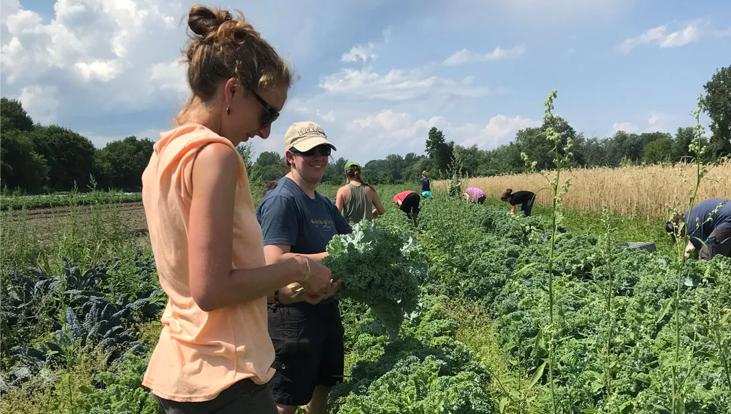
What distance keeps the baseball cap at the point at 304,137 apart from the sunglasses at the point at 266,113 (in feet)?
4.60

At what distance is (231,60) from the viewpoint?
1.66 m

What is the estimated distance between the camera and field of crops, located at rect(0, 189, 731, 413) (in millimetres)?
2924

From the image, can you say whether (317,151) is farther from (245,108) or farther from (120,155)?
(120,155)

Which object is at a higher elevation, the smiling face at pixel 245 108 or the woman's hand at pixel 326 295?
the smiling face at pixel 245 108

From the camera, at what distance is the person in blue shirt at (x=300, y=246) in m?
2.97

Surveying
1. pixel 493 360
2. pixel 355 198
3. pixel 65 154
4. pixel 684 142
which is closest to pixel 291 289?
pixel 493 360

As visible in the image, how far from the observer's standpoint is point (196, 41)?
1.75m

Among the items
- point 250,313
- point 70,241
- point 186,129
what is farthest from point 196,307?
point 70,241

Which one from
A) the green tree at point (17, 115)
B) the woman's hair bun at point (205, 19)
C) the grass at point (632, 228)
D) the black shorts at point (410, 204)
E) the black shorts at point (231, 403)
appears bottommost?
the grass at point (632, 228)

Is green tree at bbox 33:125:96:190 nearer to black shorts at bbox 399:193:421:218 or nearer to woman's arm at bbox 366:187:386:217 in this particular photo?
black shorts at bbox 399:193:421:218

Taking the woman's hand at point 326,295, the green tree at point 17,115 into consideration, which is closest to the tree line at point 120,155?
the green tree at point 17,115

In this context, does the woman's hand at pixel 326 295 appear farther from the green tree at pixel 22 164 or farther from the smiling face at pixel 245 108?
the green tree at pixel 22 164

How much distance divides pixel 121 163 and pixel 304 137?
278 ft

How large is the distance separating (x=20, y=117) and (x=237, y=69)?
8913cm
